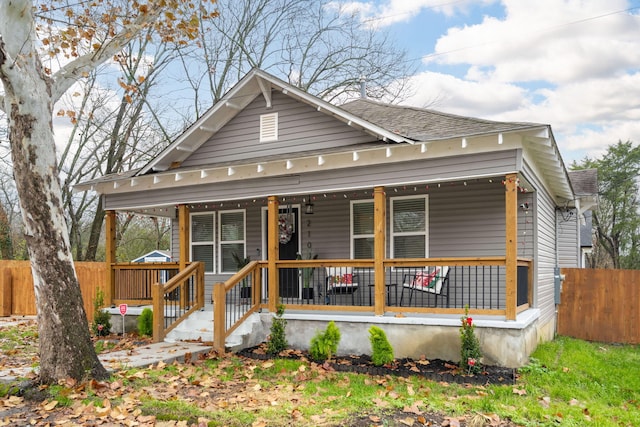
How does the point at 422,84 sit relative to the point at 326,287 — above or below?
above

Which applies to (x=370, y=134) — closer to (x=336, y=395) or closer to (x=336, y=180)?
(x=336, y=180)

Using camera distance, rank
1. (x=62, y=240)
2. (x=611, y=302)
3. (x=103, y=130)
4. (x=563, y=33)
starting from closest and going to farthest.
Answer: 1. (x=62, y=240)
2. (x=611, y=302)
3. (x=563, y=33)
4. (x=103, y=130)

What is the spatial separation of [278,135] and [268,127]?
1.03ft

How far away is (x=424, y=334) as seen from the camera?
847 centimetres

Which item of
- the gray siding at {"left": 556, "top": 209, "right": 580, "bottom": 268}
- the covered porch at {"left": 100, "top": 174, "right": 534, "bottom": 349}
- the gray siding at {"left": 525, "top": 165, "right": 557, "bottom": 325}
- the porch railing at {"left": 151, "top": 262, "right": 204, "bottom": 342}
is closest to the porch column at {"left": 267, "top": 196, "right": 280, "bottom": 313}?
the covered porch at {"left": 100, "top": 174, "right": 534, "bottom": 349}

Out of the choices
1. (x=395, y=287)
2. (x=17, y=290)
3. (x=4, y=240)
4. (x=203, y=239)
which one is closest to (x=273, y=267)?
(x=395, y=287)

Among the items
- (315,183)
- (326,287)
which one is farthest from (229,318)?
(315,183)

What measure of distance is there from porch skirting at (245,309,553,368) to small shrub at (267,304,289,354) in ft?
0.95

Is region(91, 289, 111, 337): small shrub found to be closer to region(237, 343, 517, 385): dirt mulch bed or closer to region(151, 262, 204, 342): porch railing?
region(151, 262, 204, 342): porch railing

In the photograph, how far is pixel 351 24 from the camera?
24062mm

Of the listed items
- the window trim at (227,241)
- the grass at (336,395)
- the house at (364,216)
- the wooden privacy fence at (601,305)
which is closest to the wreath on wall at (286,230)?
the house at (364,216)

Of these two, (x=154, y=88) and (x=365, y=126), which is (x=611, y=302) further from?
(x=154, y=88)

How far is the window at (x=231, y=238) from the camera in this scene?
41.4 feet

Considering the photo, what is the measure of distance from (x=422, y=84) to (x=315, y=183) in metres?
16.3
